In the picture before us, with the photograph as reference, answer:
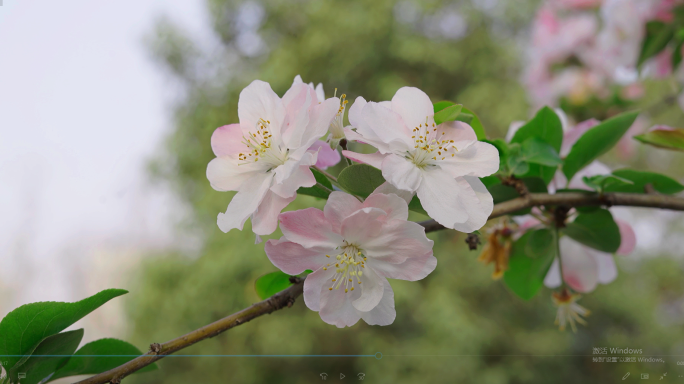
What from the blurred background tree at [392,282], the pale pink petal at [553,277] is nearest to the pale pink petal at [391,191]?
the pale pink petal at [553,277]

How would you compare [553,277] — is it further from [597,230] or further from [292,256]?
[292,256]

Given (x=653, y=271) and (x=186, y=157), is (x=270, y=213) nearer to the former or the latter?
(x=186, y=157)

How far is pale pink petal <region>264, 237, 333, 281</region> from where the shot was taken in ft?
0.82

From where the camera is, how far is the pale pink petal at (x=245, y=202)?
255mm

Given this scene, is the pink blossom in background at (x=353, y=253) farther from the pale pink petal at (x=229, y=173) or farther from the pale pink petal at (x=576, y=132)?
the pale pink petal at (x=576, y=132)

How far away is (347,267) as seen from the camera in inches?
10.4

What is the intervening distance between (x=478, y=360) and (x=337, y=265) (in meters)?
2.68

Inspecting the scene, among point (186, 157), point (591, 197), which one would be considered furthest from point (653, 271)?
point (591, 197)

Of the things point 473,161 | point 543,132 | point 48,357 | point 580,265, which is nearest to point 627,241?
point 580,265

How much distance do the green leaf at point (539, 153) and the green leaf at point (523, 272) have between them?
11 centimetres

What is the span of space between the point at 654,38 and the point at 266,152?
0.67 metres

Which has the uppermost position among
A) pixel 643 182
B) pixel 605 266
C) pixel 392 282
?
pixel 643 182

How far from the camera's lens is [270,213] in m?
0.25

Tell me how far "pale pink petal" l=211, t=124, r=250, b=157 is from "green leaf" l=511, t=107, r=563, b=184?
0.22m
